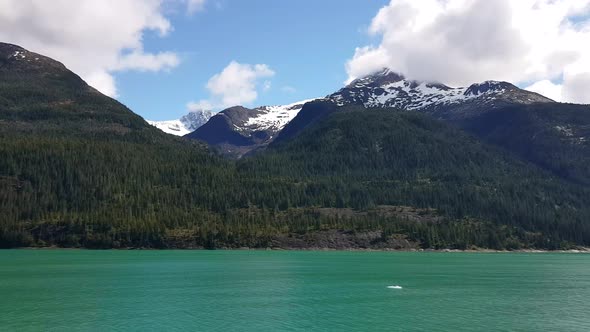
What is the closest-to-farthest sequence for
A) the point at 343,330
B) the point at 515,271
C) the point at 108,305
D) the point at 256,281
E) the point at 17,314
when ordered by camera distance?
the point at 343,330, the point at 17,314, the point at 108,305, the point at 256,281, the point at 515,271

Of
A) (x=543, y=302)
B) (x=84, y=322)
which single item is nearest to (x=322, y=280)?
(x=543, y=302)

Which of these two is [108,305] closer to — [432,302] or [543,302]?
[432,302]

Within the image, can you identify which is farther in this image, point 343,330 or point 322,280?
point 322,280

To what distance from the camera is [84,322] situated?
79.8 meters

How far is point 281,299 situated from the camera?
105m

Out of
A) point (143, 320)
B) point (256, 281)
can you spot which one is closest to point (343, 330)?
point (143, 320)

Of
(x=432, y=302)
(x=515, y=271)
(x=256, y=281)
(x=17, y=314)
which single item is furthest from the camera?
(x=515, y=271)

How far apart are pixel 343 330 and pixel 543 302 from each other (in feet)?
157

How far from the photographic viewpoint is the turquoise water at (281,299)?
81438mm

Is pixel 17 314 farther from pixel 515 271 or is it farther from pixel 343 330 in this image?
pixel 515 271

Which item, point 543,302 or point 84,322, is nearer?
point 84,322

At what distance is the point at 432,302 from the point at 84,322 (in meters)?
57.7

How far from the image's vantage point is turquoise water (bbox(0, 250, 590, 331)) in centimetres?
8144

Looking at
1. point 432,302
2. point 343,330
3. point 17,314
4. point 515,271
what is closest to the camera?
point 343,330
